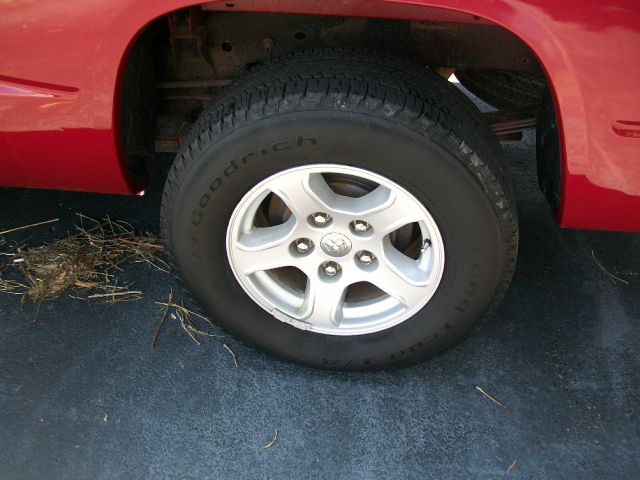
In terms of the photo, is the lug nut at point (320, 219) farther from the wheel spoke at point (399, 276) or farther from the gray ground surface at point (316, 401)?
the gray ground surface at point (316, 401)

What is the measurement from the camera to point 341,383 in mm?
2336

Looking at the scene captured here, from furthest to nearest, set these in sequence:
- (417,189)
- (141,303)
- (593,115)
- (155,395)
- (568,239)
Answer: (568,239)
(141,303)
(155,395)
(417,189)
(593,115)

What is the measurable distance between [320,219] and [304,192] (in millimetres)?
141

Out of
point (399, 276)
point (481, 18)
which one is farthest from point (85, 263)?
point (481, 18)

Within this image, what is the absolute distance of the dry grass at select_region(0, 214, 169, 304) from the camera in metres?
2.67

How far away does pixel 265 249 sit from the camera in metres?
2.15

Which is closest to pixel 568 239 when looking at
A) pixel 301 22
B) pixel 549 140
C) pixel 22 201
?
pixel 549 140

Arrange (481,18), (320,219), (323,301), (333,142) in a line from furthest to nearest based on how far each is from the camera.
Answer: (323,301)
(320,219)
(333,142)
(481,18)

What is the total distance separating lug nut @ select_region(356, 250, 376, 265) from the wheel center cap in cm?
6

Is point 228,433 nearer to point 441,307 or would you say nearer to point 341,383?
point 341,383

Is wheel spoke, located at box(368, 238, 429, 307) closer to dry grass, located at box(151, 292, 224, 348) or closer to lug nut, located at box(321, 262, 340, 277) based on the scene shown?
lug nut, located at box(321, 262, 340, 277)

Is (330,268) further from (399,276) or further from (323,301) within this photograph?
(399,276)

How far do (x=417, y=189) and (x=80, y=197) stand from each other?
6.27 ft

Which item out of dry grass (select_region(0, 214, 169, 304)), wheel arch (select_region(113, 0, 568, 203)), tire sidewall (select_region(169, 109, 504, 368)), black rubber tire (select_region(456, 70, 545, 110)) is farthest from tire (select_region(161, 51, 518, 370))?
black rubber tire (select_region(456, 70, 545, 110))
